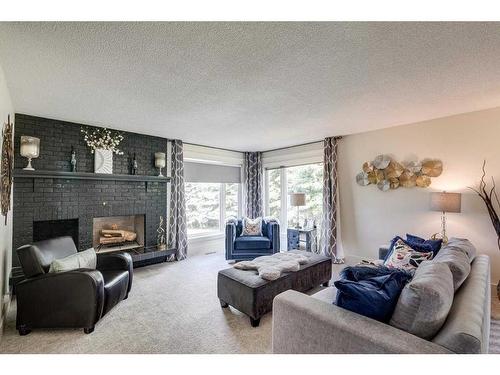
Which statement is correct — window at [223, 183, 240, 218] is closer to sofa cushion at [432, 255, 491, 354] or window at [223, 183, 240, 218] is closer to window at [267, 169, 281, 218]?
window at [267, 169, 281, 218]

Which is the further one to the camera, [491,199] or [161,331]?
[491,199]

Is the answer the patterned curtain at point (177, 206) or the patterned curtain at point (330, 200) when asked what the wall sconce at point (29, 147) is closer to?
the patterned curtain at point (177, 206)

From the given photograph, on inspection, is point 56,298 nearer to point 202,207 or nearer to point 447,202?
point 202,207

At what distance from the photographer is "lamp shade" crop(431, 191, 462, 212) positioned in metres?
3.01

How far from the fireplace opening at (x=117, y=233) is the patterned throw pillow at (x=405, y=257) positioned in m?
3.85

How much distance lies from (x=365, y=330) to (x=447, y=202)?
8.77 feet

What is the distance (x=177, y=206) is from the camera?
4.66 meters

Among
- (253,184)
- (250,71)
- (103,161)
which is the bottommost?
(253,184)

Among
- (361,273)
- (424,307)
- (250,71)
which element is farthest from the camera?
(250,71)

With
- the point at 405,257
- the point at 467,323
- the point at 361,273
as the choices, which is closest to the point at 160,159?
the point at 361,273

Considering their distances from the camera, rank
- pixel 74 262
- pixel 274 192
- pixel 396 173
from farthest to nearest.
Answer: pixel 274 192, pixel 396 173, pixel 74 262

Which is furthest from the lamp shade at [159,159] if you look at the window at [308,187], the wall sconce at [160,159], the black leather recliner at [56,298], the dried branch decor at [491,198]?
the dried branch decor at [491,198]

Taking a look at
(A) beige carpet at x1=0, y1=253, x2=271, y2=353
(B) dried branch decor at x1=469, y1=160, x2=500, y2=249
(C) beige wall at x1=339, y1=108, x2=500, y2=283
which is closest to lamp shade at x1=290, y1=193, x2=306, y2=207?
(C) beige wall at x1=339, y1=108, x2=500, y2=283

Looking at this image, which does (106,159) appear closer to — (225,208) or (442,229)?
(225,208)
